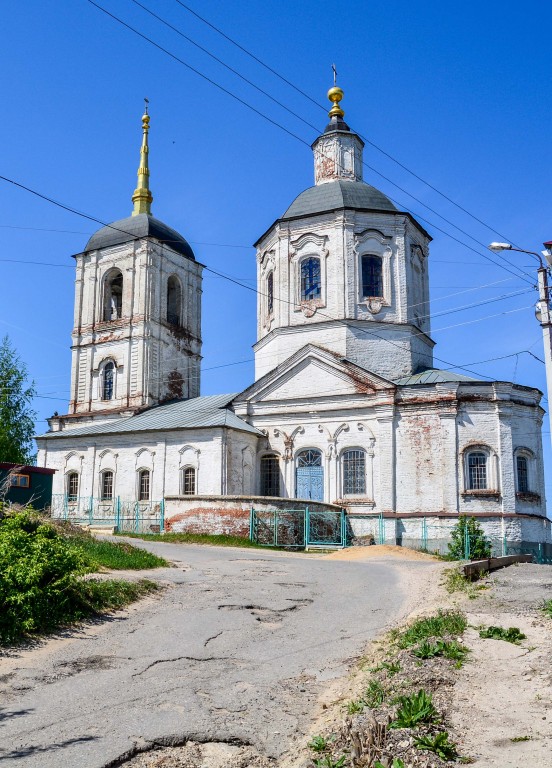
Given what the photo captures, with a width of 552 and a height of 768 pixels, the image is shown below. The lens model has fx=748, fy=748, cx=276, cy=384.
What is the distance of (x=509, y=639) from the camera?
8.49 metres

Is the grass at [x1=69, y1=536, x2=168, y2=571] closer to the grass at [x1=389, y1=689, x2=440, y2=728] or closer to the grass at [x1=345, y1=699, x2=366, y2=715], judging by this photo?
the grass at [x1=345, y1=699, x2=366, y2=715]

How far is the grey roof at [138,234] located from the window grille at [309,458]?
14.8m

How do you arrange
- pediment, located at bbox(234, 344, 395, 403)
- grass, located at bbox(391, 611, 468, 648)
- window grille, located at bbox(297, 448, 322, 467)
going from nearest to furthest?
1. grass, located at bbox(391, 611, 468, 648)
2. pediment, located at bbox(234, 344, 395, 403)
3. window grille, located at bbox(297, 448, 322, 467)

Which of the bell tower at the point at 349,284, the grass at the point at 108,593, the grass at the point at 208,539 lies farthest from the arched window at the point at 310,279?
the grass at the point at 108,593

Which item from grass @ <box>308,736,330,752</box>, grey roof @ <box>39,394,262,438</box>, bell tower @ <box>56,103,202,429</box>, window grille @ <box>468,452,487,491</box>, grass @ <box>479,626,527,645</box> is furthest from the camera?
bell tower @ <box>56,103,202,429</box>

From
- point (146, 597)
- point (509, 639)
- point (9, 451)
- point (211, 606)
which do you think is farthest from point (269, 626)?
point (9, 451)

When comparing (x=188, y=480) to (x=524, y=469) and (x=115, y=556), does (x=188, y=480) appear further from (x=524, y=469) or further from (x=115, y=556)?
(x=115, y=556)

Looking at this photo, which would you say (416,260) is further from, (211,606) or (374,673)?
(374,673)

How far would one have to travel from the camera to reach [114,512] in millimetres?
30453

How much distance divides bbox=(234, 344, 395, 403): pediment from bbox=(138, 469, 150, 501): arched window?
15.7 feet

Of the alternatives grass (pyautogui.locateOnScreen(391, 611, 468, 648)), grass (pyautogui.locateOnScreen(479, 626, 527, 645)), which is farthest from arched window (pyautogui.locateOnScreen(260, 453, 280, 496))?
grass (pyautogui.locateOnScreen(479, 626, 527, 645))

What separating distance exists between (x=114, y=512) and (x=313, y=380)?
9735 mm

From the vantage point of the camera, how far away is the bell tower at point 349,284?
3006 cm

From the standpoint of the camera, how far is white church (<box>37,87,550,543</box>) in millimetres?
26062
